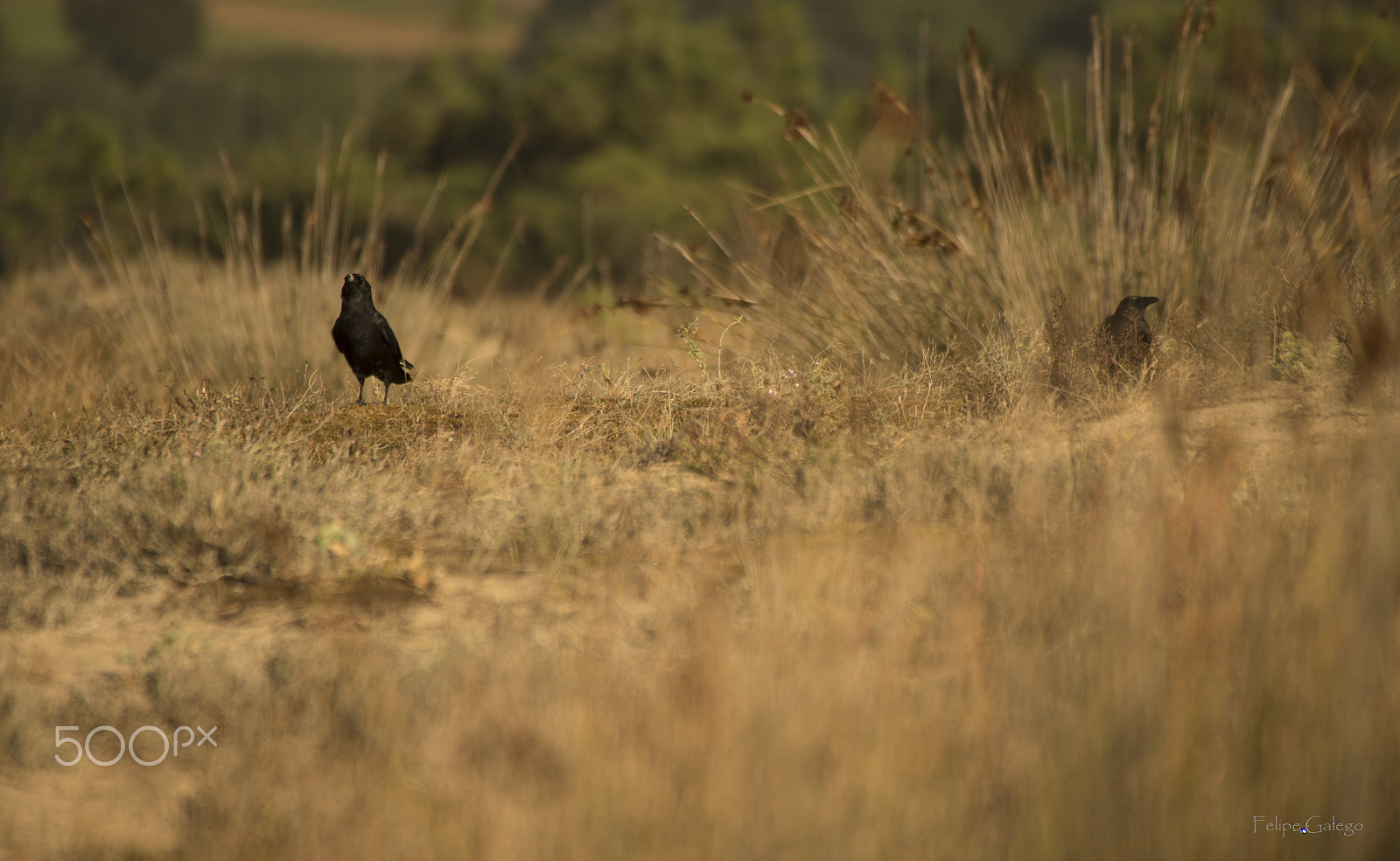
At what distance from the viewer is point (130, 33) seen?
127 feet

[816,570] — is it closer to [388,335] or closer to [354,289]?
[388,335]

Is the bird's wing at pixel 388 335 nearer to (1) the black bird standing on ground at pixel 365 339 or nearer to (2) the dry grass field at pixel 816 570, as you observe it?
(1) the black bird standing on ground at pixel 365 339

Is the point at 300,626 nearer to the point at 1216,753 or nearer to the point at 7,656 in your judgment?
the point at 7,656

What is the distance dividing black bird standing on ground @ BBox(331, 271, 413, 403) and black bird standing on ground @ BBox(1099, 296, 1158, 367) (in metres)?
2.40

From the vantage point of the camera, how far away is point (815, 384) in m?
3.34

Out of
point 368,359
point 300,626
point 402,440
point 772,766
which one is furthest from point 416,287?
point 772,766

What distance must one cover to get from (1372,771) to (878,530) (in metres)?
1.22

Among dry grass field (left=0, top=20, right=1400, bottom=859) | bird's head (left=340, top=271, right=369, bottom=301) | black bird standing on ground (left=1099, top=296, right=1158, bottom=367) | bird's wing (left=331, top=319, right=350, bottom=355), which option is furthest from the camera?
bird's head (left=340, top=271, right=369, bottom=301)

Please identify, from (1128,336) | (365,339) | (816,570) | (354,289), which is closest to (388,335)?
(365,339)

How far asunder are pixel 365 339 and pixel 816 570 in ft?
6.96

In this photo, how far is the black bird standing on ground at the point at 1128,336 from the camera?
3.36m

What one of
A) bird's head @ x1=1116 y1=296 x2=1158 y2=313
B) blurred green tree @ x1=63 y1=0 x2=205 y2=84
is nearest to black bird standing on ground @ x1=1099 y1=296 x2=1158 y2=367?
bird's head @ x1=1116 y1=296 x2=1158 y2=313

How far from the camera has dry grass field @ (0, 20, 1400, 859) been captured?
5.19 ft

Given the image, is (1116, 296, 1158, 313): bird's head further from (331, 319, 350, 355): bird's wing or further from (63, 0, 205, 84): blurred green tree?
(63, 0, 205, 84): blurred green tree
